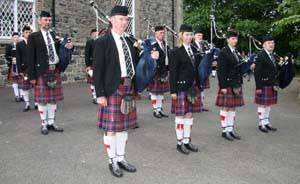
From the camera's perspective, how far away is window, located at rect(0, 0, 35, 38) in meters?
11.7

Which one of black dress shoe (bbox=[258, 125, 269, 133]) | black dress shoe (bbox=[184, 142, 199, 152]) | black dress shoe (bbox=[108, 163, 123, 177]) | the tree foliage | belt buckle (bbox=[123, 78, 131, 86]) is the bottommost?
black dress shoe (bbox=[108, 163, 123, 177])

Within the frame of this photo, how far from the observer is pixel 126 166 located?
4410 mm

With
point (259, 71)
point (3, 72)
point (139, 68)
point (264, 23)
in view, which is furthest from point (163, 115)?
point (264, 23)

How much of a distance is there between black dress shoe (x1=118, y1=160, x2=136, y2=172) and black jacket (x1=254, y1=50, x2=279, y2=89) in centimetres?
334

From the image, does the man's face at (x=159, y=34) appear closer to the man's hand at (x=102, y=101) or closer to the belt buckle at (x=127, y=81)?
the belt buckle at (x=127, y=81)

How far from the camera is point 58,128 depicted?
6.41m

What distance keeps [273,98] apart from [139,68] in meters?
3.58

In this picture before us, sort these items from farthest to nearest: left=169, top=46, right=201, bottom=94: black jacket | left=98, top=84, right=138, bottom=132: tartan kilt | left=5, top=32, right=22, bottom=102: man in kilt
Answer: left=5, top=32, right=22, bottom=102: man in kilt < left=169, top=46, right=201, bottom=94: black jacket < left=98, top=84, right=138, bottom=132: tartan kilt

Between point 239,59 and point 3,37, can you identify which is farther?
point 3,37

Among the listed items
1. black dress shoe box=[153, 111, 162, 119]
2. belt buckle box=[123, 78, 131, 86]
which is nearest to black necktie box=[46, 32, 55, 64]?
belt buckle box=[123, 78, 131, 86]

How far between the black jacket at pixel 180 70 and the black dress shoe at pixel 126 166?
1316mm

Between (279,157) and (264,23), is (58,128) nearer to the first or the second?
(279,157)

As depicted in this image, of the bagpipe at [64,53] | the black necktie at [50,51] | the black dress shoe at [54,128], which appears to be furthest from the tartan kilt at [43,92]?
the black dress shoe at [54,128]

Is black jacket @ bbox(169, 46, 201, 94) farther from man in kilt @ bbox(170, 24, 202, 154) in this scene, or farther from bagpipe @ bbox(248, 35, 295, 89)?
bagpipe @ bbox(248, 35, 295, 89)
